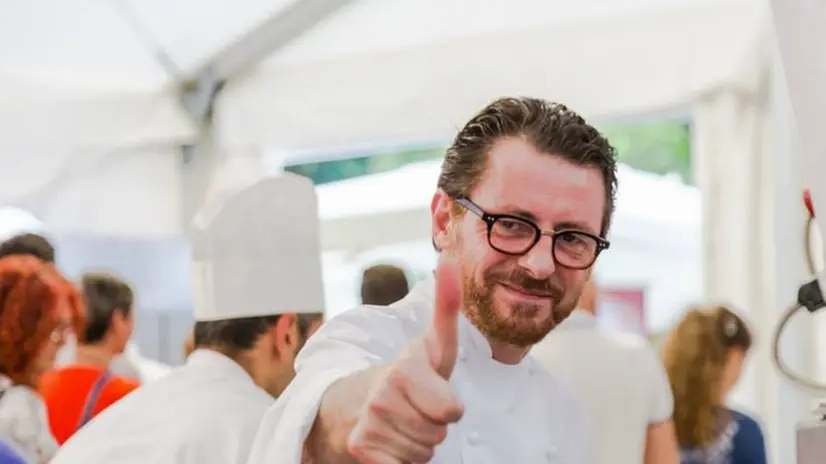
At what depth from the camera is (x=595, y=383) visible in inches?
85.6

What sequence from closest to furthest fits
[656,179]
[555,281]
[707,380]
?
[555,281], [707,380], [656,179]

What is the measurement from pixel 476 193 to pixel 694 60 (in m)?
2.31

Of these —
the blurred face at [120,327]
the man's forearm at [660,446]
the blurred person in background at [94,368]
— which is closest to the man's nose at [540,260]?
the man's forearm at [660,446]

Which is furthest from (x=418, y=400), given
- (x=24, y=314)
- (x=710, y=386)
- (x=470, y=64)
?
(x=470, y=64)

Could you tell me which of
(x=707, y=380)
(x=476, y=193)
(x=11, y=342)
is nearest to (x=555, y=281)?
(x=476, y=193)

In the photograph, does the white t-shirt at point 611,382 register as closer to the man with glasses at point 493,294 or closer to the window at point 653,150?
the man with glasses at point 493,294

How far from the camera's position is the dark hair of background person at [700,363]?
8.49 feet

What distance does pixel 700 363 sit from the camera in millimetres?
2650

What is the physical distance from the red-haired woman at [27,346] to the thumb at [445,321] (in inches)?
60.2

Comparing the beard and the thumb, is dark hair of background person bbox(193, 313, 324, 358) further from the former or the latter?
the thumb

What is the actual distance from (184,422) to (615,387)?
2.53 ft

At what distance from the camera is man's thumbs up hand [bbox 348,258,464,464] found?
792 mm

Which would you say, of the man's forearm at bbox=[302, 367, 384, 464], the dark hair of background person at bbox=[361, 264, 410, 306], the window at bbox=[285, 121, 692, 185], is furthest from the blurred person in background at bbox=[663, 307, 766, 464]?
the window at bbox=[285, 121, 692, 185]

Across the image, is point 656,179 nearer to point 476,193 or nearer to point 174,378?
point 174,378
